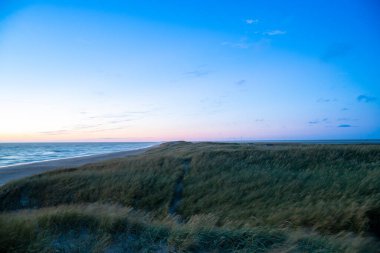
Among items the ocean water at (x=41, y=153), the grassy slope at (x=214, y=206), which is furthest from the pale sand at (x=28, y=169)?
the grassy slope at (x=214, y=206)

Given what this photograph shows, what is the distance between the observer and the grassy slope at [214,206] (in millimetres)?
5438

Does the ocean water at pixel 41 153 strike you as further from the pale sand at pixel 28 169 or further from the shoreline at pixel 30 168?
the pale sand at pixel 28 169

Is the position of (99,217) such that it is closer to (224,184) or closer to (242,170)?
(224,184)

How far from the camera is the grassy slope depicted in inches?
214

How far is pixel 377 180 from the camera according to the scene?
12.4 metres

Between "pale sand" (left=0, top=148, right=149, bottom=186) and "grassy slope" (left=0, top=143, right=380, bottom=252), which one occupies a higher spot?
"grassy slope" (left=0, top=143, right=380, bottom=252)

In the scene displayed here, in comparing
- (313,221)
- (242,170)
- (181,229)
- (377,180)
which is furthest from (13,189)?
(377,180)

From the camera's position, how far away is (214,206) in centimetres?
1205

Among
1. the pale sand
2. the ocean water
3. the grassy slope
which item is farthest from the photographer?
the ocean water

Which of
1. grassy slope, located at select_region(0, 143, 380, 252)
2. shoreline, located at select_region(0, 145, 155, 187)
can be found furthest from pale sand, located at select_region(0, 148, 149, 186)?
grassy slope, located at select_region(0, 143, 380, 252)

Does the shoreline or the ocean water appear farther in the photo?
the ocean water

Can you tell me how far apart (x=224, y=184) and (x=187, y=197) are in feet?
7.28

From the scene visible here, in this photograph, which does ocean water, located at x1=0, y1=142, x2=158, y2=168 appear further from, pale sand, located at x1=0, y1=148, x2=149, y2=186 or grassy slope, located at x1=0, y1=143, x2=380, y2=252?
grassy slope, located at x1=0, y1=143, x2=380, y2=252

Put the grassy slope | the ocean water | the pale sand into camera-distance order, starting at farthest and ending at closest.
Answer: the ocean water < the pale sand < the grassy slope
